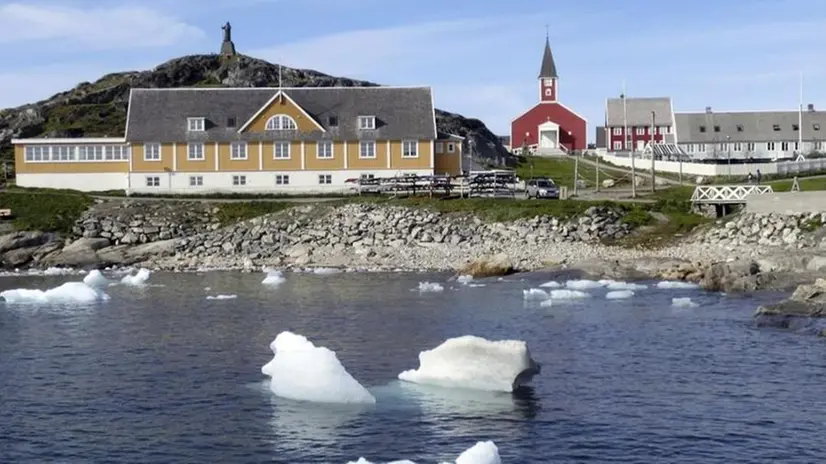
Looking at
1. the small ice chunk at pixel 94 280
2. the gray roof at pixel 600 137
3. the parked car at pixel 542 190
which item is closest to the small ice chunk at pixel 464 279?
the small ice chunk at pixel 94 280

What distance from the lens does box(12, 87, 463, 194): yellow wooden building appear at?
69.8 m

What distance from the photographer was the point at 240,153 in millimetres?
69938

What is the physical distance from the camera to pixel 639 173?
8962 cm

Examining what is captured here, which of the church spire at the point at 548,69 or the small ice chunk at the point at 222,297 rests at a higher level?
the church spire at the point at 548,69

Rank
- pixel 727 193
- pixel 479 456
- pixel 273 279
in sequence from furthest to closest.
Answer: pixel 727 193 < pixel 273 279 < pixel 479 456

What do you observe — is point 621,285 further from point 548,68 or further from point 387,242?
point 548,68

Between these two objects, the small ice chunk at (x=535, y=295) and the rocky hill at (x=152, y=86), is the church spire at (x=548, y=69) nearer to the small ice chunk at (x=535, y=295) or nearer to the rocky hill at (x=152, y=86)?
the rocky hill at (x=152, y=86)

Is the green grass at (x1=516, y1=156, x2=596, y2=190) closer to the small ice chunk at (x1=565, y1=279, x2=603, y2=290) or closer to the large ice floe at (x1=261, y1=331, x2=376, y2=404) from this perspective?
the small ice chunk at (x1=565, y1=279, x2=603, y2=290)

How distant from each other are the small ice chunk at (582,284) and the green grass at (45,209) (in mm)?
30006

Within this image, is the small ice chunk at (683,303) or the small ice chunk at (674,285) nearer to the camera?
the small ice chunk at (683,303)

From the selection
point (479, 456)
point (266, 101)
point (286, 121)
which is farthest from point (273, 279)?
point (479, 456)

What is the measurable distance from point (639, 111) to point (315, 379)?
335 ft

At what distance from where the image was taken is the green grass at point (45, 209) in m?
59.8

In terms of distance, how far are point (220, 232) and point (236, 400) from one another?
3627 centimetres
